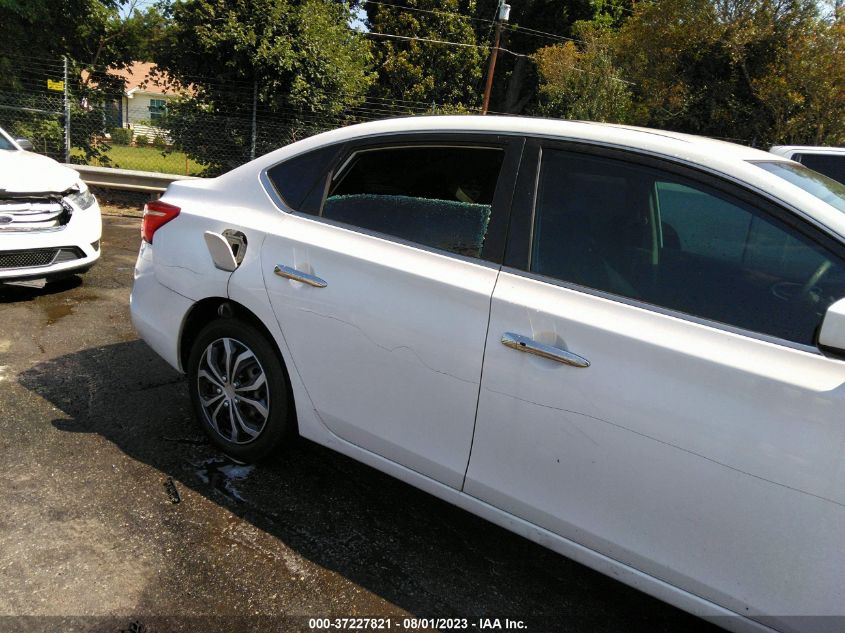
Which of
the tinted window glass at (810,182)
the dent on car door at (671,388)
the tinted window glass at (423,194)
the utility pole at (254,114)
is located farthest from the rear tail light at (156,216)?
the utility pole at (254,114)

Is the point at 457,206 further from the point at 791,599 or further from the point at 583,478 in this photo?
the point at 791,599

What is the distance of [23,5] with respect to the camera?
12.8 m

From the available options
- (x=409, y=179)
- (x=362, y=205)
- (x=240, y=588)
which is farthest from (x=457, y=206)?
(x=240, y=588)

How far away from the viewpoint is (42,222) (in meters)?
5.24

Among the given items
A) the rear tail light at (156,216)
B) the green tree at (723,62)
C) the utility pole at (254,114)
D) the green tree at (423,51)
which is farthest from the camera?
the green tree at (423,51)

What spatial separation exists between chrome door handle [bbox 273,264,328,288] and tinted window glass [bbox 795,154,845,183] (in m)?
4.94

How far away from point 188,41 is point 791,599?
12.6 metres

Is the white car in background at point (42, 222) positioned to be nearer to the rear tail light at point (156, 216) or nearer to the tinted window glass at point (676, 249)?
the rear tail light at point (156, 216)

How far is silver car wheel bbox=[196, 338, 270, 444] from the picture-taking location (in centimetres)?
301

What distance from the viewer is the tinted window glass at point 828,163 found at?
558cm

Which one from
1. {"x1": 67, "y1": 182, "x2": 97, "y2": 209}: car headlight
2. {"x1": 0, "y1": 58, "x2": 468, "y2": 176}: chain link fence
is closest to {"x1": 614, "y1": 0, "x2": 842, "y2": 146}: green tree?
{"x1": 0, "y1": 58, "x2": 468, "y2": 176}: chain link fence

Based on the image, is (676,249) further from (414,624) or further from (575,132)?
(414,624)

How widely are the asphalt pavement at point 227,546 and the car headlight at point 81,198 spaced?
2.48 meters

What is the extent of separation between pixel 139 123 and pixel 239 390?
10499 millimetres
